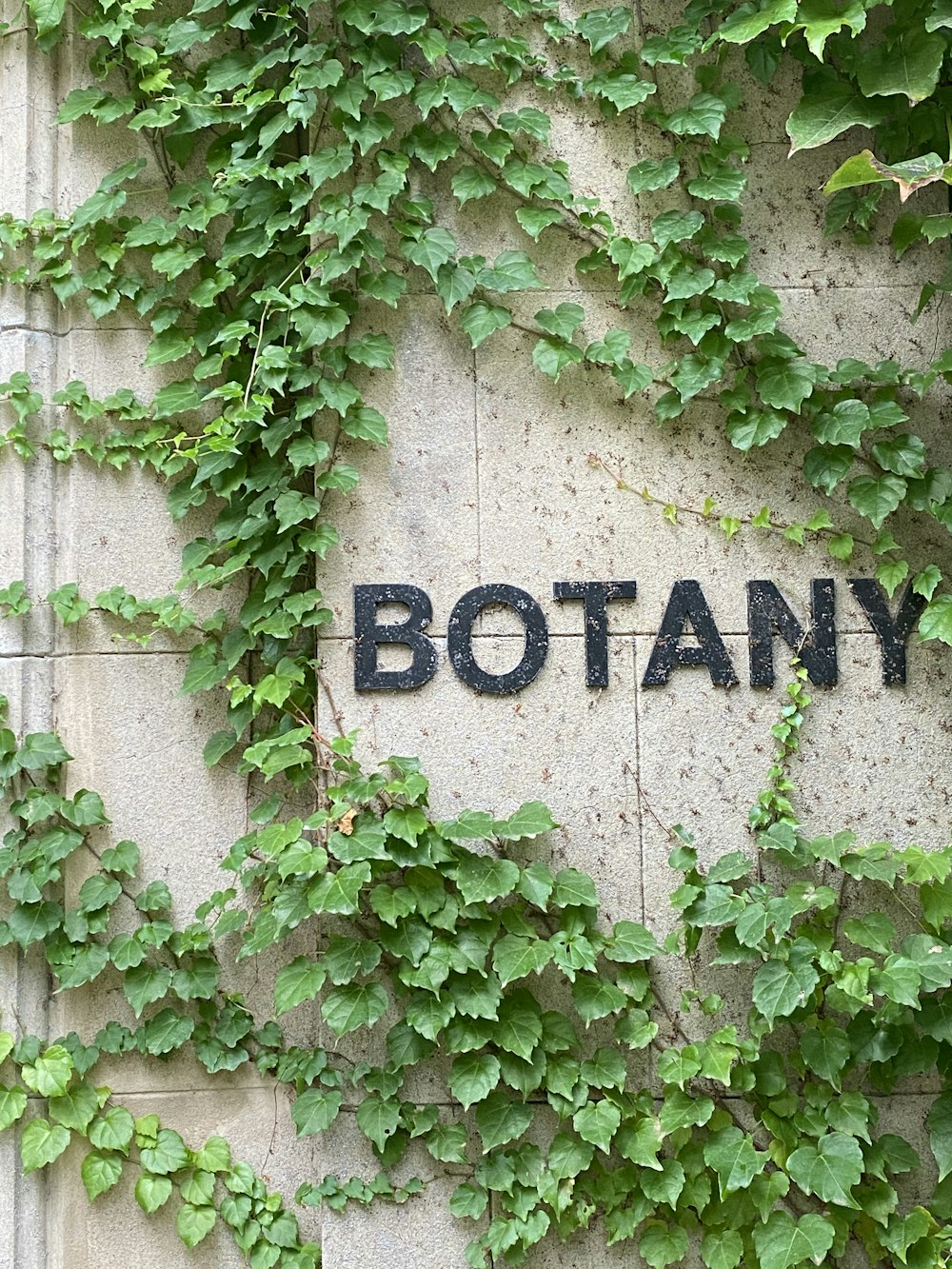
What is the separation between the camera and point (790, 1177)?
93.4 inches

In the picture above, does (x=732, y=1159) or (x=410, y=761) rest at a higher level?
(x=410, y=761)

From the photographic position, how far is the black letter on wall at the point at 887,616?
257 cm

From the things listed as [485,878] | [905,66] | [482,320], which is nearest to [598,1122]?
[485,878]

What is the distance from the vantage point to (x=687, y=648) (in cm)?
257

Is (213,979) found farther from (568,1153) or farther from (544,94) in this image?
(544,94)

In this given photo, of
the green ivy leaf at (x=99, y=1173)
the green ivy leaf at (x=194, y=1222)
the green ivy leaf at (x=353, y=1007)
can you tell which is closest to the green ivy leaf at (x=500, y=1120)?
the green ivy leaf at (x=353, y=1007)

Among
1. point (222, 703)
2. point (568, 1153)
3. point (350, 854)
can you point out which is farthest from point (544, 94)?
point (568, 1153)

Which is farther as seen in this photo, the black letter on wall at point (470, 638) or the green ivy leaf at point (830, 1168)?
the black letter on wall at point (470, 638)

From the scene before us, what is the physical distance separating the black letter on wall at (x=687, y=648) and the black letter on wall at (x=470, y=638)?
263mm

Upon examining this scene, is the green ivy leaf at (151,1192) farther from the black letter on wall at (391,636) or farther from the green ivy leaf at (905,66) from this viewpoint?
the green ivy leaf at (905,66)

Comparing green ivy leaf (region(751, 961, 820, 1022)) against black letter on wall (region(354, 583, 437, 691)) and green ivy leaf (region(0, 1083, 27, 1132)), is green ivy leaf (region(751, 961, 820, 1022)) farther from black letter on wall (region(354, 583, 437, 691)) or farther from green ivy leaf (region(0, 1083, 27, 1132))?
green ivy leaf (region(0, 1083, 27, 1132))

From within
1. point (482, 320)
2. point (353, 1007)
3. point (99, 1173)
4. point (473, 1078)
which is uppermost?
point (482, 320)

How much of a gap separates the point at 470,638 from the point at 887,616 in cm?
98

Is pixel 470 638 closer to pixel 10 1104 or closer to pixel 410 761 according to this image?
pixel 410 761
